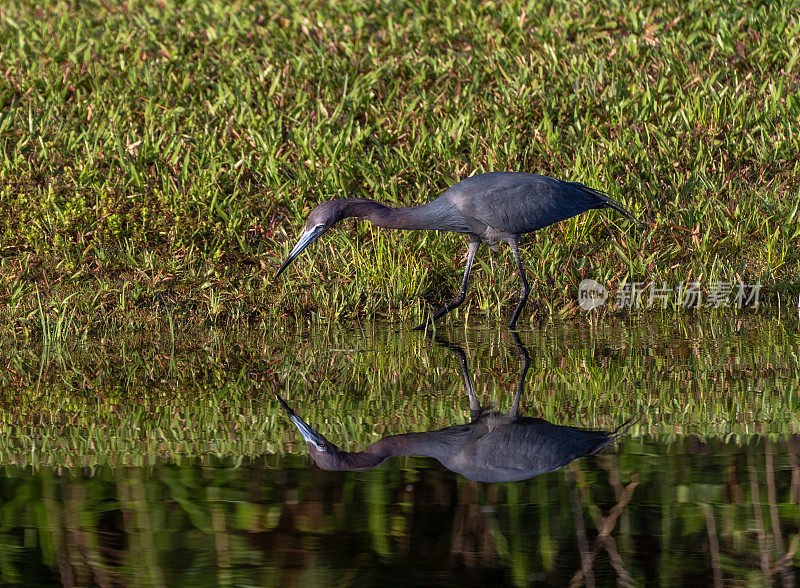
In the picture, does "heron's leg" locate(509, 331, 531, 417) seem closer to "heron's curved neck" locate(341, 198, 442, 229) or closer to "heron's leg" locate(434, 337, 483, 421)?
"heron's leg" locate(434, 337, 483, 421)

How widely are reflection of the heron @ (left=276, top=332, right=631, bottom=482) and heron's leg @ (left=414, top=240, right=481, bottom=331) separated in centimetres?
230

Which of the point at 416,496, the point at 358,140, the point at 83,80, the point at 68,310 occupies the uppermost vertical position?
the point at 83,80

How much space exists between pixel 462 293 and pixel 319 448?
2962 millimetres

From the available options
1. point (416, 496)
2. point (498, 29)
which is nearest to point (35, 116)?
point (498, 29)

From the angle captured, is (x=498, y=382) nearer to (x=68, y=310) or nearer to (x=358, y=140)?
(x=68, y=310)

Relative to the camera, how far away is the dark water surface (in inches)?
135

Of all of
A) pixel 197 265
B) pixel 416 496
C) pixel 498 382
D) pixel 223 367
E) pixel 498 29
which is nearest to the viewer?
pixel 416 496

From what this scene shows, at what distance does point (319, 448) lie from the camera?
4559mm

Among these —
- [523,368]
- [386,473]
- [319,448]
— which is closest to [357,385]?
[523,368]

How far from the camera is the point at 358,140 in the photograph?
8859mm

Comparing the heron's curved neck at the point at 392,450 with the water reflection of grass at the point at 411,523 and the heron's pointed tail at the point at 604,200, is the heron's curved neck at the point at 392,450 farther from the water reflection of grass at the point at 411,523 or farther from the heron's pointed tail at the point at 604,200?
the heron's pointed tail at the point at 604,200

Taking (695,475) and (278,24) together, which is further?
(278,24)

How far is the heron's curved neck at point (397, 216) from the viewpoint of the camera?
698 centimetres

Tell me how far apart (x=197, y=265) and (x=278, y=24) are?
3.97m
